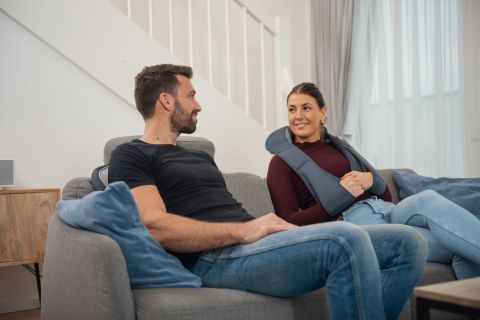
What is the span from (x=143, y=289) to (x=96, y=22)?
1992mm

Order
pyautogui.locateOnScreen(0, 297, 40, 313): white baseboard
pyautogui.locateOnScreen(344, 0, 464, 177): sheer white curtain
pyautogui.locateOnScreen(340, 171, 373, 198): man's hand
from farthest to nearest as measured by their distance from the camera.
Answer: pyautogui.locateOnScreen(344, 0, 464, 177): sheer white curtain, pyautogui.locateOnScreen(0, 297, 40, 313): white baseboard, pyautogui.locateOnScreen(340, 171, 373, 198): man's hand

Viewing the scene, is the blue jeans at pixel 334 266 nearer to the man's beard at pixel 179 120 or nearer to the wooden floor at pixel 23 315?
the man's beard at pixel 179 120

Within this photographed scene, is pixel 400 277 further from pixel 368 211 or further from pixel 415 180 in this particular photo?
pixel 415 180

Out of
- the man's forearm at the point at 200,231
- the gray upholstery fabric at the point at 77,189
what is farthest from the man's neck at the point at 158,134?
the man's forearm at the point at 200,231

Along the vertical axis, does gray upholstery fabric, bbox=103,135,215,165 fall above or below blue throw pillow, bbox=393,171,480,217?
above

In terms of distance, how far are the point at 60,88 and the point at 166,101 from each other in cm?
137

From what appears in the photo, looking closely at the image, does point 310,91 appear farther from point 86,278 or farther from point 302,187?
point 86,278

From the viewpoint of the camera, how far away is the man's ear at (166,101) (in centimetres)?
201

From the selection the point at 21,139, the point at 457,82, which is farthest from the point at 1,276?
the point at 457,82

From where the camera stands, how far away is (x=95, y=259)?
4.75 ft

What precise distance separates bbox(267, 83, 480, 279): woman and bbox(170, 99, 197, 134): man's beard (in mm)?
532

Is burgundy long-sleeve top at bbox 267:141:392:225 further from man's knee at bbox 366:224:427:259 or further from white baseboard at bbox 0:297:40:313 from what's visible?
white baseboard at bbox 0:297:40:313

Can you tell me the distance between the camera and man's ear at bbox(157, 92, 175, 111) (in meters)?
2.01

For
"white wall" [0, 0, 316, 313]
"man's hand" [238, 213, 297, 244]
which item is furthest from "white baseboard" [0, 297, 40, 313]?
"man's hand" [238, 213, 297, 244]
